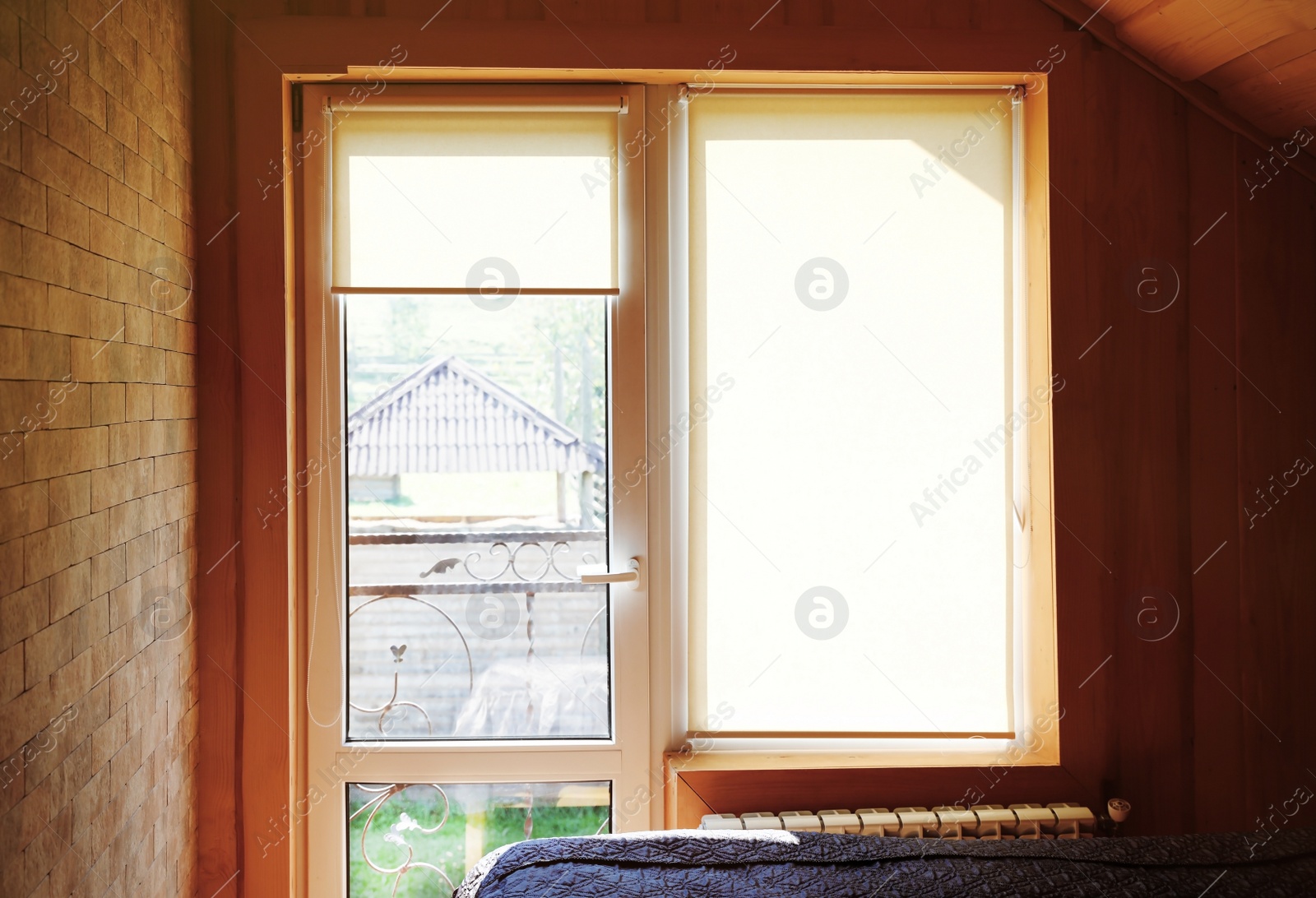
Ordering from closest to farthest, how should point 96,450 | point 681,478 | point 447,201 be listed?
point 96,450 → point 447,201 → point 681,478

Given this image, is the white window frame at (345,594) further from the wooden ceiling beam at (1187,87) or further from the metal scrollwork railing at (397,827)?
the wooden ceiling beam at (1187,87)

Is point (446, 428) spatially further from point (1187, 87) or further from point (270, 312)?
point (1187, 87)

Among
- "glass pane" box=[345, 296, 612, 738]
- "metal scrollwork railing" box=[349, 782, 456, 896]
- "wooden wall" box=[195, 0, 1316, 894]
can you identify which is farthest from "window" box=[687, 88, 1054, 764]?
"metal scrollwork railing" box=[349, 782, 456, 896]

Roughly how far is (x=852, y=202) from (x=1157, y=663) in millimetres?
1369

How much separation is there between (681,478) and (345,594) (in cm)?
89

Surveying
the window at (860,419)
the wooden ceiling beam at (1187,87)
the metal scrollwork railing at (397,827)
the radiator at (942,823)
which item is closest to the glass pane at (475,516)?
the metal scrollwork railing at (397,827)

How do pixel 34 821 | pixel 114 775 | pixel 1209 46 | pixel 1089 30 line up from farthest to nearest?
pixel 1089 30, pixel 1209 46, pixel 114 775, pixel 34 821

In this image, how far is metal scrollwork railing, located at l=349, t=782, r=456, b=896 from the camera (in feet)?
6.34

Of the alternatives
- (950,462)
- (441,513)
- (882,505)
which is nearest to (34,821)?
(441,513)

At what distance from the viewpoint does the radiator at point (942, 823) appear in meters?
1.75

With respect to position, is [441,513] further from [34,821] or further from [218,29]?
[218,29]

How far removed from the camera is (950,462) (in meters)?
1.97

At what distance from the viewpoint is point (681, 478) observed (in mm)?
1972

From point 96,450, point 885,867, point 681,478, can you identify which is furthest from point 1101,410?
point 96,450
